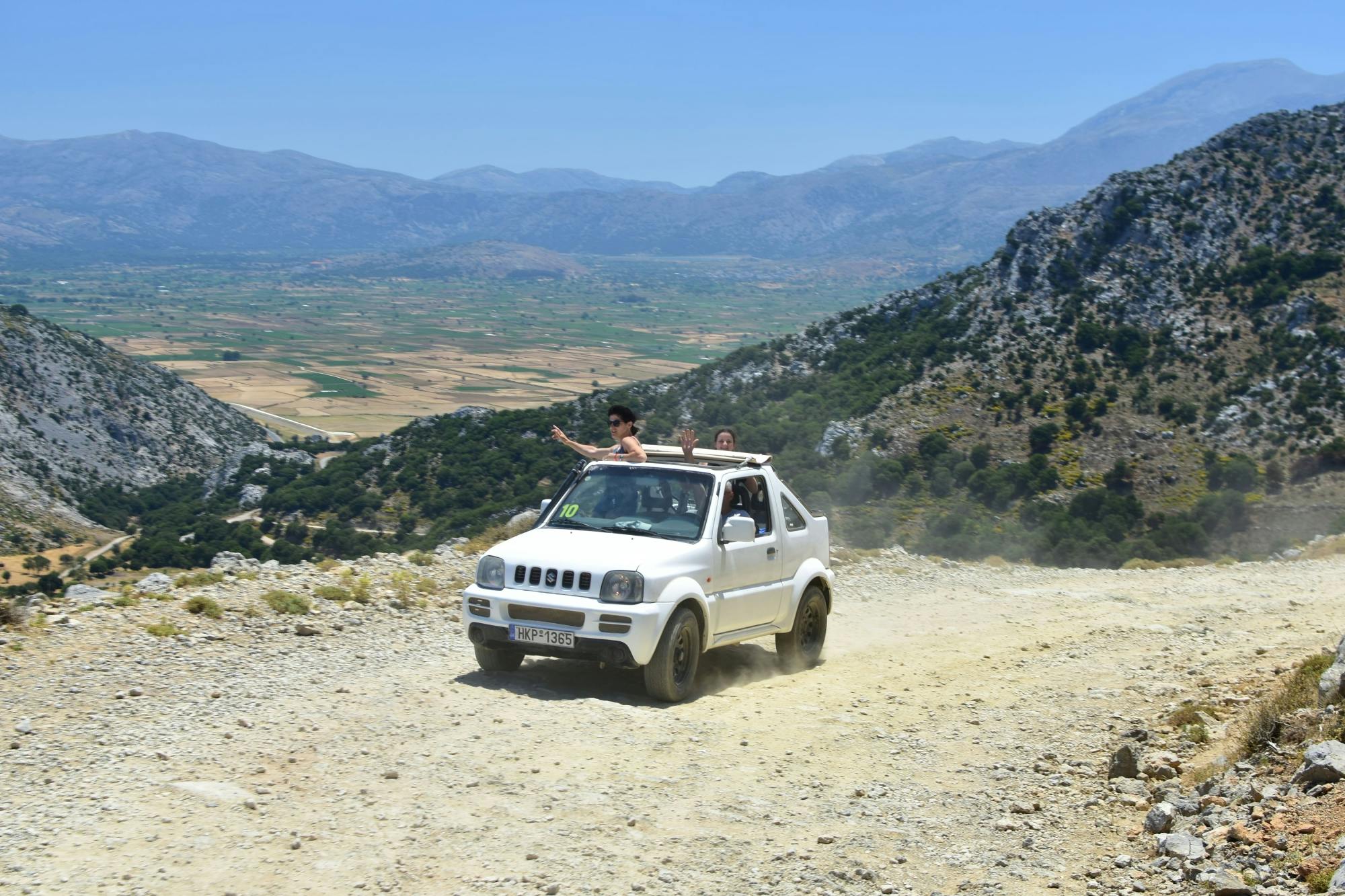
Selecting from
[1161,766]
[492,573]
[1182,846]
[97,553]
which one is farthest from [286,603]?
[97,553]

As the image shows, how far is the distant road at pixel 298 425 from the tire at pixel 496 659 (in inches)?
3506

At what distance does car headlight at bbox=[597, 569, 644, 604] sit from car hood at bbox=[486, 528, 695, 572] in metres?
0.08

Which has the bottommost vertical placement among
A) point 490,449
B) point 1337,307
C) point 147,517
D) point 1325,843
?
point 147,517

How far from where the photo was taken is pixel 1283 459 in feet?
135

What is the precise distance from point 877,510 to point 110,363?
75.8 meters

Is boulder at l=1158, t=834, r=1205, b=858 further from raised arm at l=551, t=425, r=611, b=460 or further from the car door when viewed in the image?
raised arm at l=551, t=425, r=611, b=460

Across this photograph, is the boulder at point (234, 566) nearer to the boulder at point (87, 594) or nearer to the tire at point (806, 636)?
the boulder at point (87, 594)

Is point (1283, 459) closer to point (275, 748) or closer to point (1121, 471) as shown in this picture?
point (1121, 471)

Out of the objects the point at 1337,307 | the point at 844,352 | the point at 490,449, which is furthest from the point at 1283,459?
the point at 490,449

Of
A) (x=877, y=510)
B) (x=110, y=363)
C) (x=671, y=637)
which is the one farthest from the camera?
(x=110, y=363)

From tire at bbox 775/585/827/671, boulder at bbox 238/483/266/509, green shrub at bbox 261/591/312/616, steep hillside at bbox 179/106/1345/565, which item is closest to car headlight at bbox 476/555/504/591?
tire at bbox 775/585/827/671

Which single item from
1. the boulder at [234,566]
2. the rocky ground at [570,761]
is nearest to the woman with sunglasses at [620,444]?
the rocky ground at [570,761]

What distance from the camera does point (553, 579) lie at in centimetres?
960

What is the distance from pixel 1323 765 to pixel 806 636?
5791mm
